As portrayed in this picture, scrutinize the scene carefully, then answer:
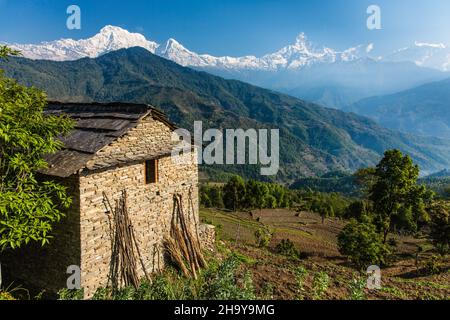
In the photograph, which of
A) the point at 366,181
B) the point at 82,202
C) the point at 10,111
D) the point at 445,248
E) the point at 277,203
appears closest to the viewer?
the point at 10,111

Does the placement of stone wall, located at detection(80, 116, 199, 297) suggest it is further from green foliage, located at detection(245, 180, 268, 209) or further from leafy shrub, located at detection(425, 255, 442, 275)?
green foliage, located at detection(245, 180, 268, 209)

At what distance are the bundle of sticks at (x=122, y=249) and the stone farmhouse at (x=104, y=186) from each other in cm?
28

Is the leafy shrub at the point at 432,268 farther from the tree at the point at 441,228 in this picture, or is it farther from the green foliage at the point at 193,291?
the green foliage at the point at 193,291

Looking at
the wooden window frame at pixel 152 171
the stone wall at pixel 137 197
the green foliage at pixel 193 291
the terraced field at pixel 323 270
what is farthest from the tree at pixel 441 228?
the wooden window frame at pixel 152 171

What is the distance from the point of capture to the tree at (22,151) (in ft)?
29.3

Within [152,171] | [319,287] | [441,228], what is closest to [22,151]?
[152,171]

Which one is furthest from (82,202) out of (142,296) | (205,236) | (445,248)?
(445,248)

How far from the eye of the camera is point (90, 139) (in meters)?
13.4

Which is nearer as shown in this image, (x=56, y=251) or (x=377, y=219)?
(x=56, y=251)

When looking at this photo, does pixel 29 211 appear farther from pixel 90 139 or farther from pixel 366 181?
pixel 366 181

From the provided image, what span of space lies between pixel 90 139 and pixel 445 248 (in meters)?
33.8

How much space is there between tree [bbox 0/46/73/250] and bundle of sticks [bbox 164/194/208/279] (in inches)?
256

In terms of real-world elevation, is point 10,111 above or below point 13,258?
above

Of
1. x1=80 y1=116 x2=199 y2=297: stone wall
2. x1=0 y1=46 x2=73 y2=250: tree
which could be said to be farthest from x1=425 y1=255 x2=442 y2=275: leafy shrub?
x1=0 y1=46 x2=73 y2=250: tree
